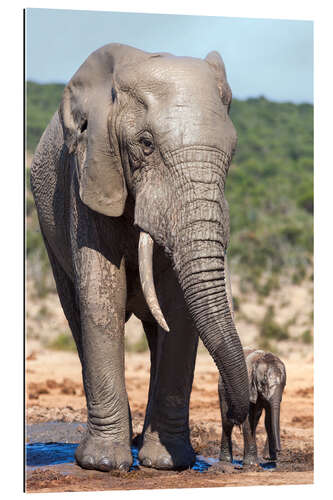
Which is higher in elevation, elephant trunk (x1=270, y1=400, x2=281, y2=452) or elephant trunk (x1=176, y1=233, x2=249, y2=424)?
elephant trunk (x1=176, y1=233, x2=249, y2=424)

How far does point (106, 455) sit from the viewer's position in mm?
5402

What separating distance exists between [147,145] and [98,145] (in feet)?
1.07

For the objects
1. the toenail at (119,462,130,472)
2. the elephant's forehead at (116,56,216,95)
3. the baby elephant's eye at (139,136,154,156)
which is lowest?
the toenail at (119,462,130,472)

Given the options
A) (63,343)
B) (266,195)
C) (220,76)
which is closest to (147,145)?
(220,76)

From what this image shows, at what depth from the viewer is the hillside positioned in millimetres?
15823

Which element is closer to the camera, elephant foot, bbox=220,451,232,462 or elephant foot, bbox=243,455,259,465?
elephant foot, bbox=243,455,259,465

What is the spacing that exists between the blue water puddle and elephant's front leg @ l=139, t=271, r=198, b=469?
0.16m

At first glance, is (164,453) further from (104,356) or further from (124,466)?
(104,356)

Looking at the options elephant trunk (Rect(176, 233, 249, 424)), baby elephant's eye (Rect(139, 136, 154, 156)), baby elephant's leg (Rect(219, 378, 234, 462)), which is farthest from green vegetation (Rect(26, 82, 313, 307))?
elephant trunk (Rect(176, 233, 249, 424))

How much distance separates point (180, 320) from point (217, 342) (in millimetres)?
894

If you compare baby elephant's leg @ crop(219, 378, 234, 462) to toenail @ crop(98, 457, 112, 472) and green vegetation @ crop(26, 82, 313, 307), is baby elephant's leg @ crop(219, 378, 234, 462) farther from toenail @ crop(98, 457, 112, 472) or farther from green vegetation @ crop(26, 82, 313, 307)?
green vegetation @ crop(26, 82, 313, 307)

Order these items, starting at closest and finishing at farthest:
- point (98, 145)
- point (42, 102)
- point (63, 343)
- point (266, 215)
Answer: point (98, 145), point (63, 343), point (42, 102), point (266, 215)
